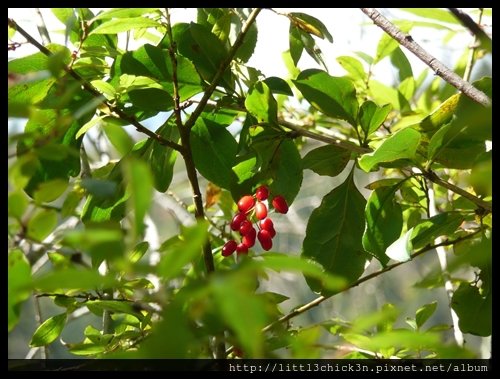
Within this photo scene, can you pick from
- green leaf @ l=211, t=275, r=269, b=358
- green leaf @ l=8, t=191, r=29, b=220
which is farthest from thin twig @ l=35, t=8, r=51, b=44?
green leaf @ l=211, t=275, r=269, b=358

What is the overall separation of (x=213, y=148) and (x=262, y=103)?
0.11 m

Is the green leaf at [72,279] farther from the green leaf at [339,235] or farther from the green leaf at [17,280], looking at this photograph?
the green leaf at [339,235]

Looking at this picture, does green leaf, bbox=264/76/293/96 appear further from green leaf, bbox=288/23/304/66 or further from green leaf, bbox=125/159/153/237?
green leaf, bbox=125/159/153/237

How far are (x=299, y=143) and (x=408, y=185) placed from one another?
38 centimetres

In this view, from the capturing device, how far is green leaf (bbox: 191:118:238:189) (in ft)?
2.38

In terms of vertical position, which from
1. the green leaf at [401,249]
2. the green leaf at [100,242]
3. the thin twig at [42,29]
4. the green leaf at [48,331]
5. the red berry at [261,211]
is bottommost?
the green leaf at [48,331]

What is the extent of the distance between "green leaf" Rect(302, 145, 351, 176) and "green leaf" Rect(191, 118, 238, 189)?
87 mm

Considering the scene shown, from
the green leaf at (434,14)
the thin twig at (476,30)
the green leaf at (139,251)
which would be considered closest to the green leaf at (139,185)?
the thin twig at (476,30)

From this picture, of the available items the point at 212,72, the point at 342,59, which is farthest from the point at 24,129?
the point at 342,59

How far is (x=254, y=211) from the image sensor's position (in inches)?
26.1

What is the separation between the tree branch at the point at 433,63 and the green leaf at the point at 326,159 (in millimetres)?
124

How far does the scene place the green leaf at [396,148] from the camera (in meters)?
0.53

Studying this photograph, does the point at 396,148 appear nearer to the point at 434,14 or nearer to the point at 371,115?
the point at 371,115

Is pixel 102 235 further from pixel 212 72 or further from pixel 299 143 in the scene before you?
pixel 299 143
